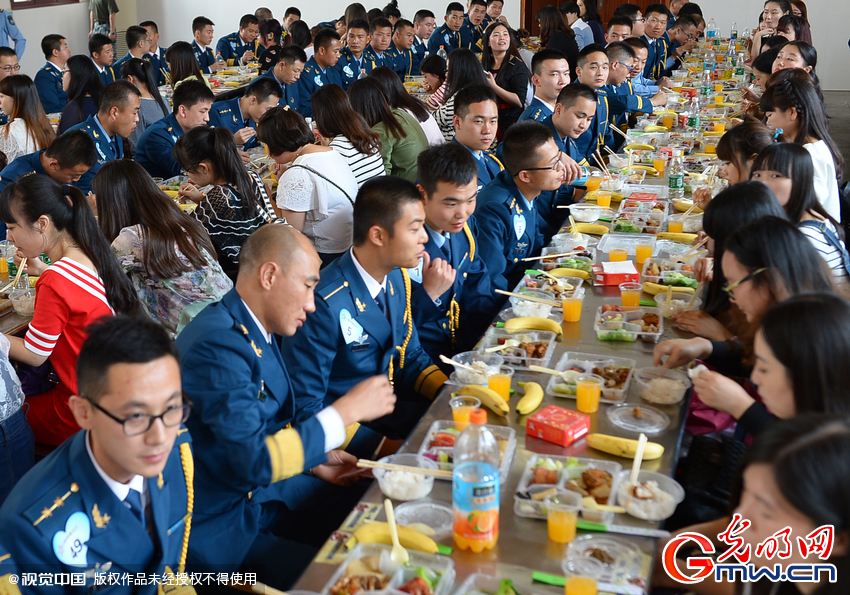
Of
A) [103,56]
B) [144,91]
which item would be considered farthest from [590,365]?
[103,56]

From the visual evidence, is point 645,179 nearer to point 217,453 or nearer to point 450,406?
point 450,406

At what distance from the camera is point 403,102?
5.52 m

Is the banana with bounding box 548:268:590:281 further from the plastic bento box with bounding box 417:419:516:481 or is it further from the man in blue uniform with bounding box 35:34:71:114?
the man in blue uniform with bounding box 35:34:71:114

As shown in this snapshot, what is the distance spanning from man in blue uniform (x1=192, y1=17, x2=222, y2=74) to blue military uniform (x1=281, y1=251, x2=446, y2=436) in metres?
8.53

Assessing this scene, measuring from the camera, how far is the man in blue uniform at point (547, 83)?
18.7 ft

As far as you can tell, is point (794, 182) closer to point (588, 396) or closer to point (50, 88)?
point (588, 396)

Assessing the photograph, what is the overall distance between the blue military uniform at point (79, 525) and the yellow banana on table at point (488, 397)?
3.01ft

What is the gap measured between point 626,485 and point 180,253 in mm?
2198

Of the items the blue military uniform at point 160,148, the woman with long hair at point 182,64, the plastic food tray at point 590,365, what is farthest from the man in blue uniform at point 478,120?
the woman with long hair at point 182,64

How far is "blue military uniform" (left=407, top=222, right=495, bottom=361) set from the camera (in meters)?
3.20

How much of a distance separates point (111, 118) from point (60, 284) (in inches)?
116

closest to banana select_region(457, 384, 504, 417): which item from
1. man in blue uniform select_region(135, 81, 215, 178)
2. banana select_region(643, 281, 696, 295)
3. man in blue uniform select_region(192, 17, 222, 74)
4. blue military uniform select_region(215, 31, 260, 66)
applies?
banana select_region(643, 281, 696, 295)

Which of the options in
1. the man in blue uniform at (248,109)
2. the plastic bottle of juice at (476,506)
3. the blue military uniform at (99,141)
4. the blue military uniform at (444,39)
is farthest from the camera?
the blue military uniform at (444,39)

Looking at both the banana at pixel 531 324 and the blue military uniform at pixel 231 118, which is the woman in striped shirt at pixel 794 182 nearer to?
the banana at pixel 531 324
